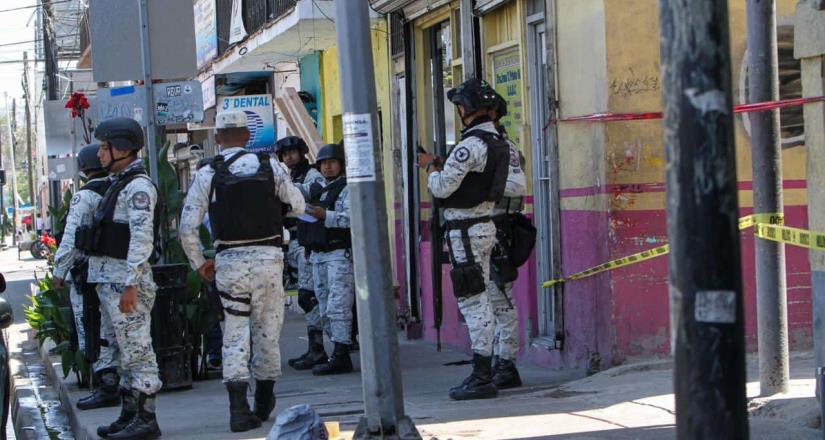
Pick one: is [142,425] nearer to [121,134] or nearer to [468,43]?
[121,134]

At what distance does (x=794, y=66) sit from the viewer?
938 centimetres

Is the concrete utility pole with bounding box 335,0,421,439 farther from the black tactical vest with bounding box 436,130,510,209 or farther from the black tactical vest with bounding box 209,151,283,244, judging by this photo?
the black tactical vest with bounding box 436,130,510,209

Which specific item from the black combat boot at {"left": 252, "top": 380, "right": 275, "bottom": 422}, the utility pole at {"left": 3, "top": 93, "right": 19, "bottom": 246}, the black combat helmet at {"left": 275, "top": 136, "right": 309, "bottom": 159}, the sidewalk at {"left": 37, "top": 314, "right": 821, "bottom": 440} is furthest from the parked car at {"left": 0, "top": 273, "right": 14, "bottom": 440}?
the utility pole at {"left": 3, "top": 93, "right": 19, "bottom": 246}

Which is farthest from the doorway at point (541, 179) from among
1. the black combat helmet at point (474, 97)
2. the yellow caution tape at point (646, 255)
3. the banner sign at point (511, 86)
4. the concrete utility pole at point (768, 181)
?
the concrete utility pole at point (768, 181)

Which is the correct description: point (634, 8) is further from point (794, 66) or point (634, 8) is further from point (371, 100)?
point (371, 100)

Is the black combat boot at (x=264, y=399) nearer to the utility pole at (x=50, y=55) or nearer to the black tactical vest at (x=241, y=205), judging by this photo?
the black tactical vest at (x=241, y=205)

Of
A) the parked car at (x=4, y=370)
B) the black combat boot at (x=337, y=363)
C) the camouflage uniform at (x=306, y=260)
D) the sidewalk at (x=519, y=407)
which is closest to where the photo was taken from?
the sidewalk at (x=519, y=407)

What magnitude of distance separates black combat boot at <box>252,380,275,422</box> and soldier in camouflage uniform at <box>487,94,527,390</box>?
1.70 metres

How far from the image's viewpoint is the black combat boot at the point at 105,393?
9.61 m

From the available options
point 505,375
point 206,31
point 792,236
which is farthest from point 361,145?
point 206,31

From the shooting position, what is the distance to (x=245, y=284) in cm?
785

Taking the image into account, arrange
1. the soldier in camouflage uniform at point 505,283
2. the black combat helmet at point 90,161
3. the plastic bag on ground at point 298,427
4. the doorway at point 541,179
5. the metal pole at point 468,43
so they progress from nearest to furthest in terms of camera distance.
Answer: the plastic bag on ground at point 298,427
the soldier in camouflage uniform at point 505,283
the black combat helmet at point 90,161
the doorway at point 541,179
the metal pole at point 468,43

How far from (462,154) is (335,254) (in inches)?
107

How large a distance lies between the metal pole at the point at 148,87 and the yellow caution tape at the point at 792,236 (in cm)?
499
